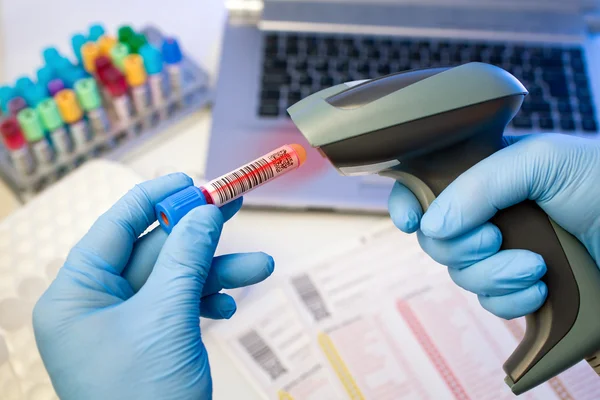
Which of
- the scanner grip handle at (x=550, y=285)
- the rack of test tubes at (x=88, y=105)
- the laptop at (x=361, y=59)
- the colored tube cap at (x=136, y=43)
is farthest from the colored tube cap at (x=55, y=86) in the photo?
the scanner grip handle at (x=550, y=285)

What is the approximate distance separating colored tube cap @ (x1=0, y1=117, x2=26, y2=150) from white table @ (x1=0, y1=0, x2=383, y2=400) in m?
0.15

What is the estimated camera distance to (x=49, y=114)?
2.39 feet

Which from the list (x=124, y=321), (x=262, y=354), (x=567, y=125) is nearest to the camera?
(x=124, y=321)

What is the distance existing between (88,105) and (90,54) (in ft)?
0.25

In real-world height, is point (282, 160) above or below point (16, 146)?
above

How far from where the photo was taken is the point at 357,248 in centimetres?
75

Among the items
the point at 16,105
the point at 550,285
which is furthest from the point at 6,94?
the point at 550,285

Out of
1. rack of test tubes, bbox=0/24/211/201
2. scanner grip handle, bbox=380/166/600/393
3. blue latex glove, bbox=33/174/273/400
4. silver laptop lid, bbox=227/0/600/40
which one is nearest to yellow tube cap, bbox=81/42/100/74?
rack of test tubes, bbox=0/24/211/201

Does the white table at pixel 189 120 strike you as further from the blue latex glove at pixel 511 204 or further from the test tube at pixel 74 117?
the blue latex glove at pixel 511 204

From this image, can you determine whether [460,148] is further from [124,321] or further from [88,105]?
[88,105]

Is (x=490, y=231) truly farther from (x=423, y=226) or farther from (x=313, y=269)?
(x=313, y=269)

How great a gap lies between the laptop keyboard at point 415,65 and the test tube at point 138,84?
17 centimetres

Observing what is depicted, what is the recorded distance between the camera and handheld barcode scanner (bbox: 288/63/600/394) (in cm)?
45

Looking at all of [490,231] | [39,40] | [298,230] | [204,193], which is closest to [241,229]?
[298,230]
